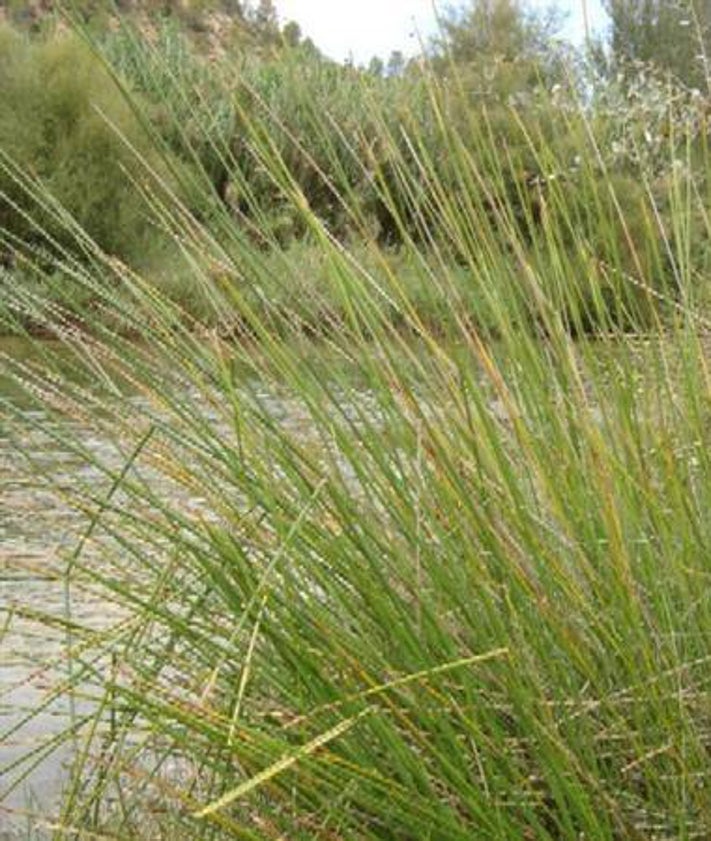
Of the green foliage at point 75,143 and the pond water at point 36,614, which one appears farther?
the green foliage at point 75,143

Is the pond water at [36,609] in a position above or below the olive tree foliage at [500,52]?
below

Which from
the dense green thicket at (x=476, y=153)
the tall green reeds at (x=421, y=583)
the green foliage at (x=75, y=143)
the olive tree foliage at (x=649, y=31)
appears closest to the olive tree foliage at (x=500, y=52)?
the dense green thicket at (x=476, y=153)

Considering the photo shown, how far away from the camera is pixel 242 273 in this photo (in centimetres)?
149

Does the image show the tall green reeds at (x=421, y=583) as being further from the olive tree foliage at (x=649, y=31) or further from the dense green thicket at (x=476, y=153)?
the olive tree foliage at (x=649, y=31)

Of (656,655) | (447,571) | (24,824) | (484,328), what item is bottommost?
(24,824)

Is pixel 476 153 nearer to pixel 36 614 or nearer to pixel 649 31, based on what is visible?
pixel 36 614

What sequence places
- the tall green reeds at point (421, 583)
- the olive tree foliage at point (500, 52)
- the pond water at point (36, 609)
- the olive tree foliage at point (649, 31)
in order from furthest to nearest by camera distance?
1. the olive tree foliage at point (649, 31)
2. the olive tree foliage at point (500, 52)
3. the pond water at point (36, 609)
4. the tall green reeds at point (421, 583)

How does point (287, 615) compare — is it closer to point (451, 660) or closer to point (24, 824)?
point (451, 660)

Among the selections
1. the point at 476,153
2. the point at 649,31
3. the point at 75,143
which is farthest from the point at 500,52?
the point at 649,31

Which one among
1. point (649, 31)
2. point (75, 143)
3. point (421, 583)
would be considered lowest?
point (649, 31)

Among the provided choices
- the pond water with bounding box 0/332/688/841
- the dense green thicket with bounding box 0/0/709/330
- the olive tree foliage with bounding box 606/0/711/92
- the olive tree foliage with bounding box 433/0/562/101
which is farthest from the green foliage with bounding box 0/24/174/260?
the olive tree foliage with bounding box 606/0/711/92

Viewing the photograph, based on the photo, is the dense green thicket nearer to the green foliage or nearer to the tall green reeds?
the tall green reeds

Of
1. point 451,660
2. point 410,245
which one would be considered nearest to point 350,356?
point 410,245

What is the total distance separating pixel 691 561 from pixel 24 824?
3.94 feet
